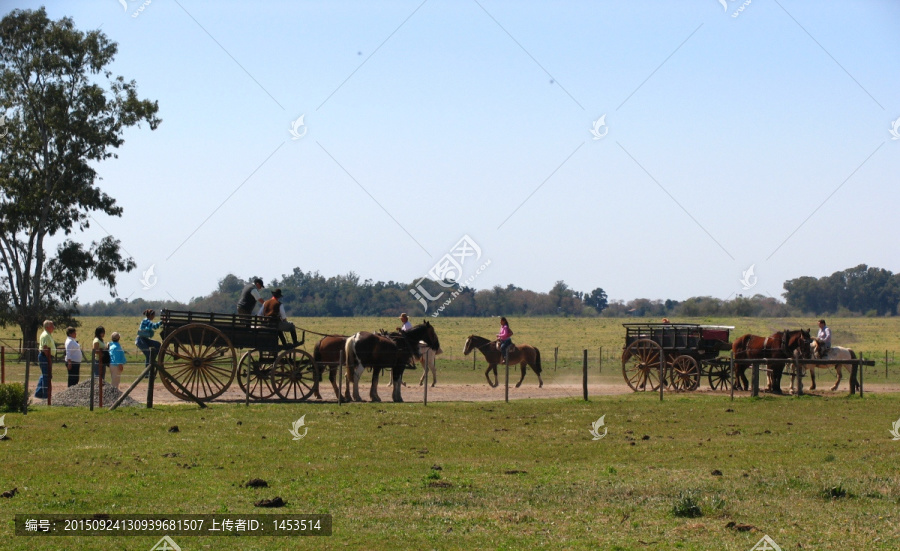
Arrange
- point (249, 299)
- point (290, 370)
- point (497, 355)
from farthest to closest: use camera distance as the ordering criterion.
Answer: point (497, 355)
point (290, 370)
point (249, 299)

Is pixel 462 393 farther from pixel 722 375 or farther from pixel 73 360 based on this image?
pixel 73 360

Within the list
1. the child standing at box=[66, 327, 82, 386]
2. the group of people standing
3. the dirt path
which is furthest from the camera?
the dirt path

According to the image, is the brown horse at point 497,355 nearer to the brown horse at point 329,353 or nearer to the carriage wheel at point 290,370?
the brown horse at point 329,353

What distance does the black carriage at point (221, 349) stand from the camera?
20719 millimetres

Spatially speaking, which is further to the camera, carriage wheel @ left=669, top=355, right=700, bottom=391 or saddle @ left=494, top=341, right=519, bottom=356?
saddle @ left=494, top=341, right=519, bottom=356

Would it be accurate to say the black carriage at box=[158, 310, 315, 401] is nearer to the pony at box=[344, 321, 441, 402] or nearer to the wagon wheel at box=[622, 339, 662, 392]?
the pony at box=[344, 321, 441, 402]

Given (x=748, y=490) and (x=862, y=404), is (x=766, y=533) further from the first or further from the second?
(x=862, y=404)

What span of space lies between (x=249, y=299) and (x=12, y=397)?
5558 mm

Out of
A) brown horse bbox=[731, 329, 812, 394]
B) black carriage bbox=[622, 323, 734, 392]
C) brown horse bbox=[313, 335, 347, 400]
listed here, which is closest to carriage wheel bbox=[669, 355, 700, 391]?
black carriage bbox=[622, 323, 734, 392]

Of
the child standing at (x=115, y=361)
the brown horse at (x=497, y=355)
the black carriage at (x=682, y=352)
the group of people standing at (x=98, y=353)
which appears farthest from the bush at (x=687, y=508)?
the brown horse at (x=497, y=355)

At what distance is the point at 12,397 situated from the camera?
18328 millimetres

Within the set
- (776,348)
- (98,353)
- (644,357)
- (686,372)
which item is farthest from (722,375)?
(98,353)

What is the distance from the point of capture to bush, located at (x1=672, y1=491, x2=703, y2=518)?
31.9ft

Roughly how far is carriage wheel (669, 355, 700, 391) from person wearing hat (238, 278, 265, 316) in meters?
11.4
